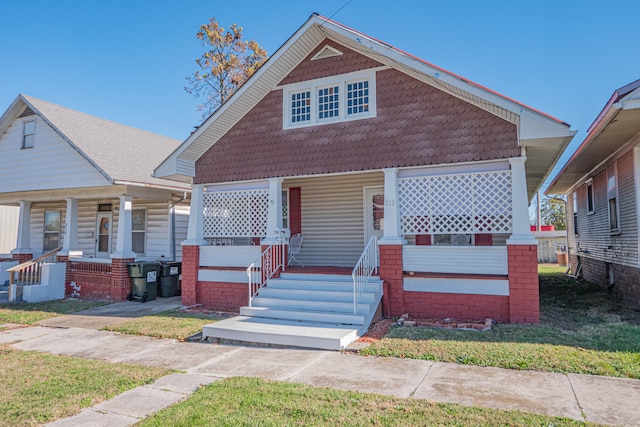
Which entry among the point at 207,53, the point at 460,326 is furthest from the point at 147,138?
the point at 460,326

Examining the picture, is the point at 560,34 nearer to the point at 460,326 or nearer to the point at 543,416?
the point at 460,326

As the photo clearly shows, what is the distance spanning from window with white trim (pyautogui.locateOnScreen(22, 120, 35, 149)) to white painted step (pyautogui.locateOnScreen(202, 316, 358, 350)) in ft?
37.8

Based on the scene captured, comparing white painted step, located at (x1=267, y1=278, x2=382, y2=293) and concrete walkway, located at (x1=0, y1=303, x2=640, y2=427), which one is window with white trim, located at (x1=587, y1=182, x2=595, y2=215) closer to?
white painted step, located at (x1=267, y1=278, x2=382, y2=293)

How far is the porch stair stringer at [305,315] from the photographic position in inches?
269

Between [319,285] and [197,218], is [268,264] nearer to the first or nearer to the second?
[319,285]

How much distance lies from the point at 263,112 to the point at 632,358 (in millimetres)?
8582

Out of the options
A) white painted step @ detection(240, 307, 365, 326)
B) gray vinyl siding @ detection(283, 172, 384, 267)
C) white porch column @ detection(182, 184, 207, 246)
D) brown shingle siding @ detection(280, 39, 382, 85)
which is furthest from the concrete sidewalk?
brown shingle siding @ detection(280, 39, 382, 85)

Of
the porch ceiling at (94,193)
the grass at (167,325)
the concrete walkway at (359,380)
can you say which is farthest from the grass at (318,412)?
the porch ceiling at (94,193)

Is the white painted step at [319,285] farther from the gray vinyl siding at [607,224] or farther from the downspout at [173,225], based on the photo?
the downspout at [173,225]

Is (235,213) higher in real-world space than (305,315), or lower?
higher

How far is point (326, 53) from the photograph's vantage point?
969cm

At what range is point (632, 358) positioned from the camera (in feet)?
17.7

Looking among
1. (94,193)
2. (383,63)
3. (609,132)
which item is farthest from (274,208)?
(609,132)

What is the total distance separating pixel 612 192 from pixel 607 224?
4.02 ft
